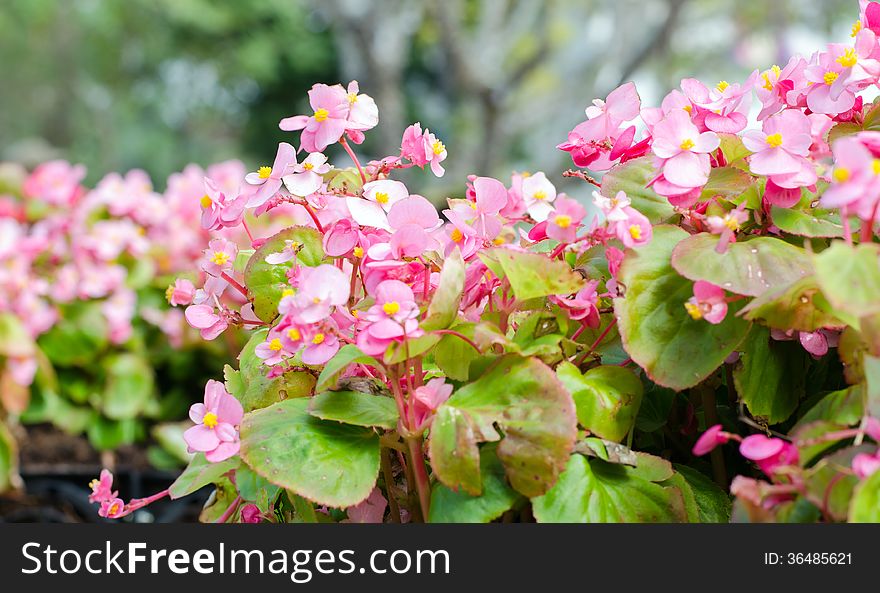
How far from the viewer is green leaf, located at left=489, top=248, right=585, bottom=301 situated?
47cm

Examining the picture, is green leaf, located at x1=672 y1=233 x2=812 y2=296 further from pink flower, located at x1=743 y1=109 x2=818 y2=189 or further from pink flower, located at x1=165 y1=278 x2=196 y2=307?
pink flower, located at x1=165 y1=278 x2=196 y2=307

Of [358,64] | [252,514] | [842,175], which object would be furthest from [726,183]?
[358,64]

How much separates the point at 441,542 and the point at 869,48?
1.24ft

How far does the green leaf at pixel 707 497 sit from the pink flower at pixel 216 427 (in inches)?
9.7

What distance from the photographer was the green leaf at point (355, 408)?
0.47m

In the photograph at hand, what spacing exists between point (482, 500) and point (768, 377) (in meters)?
0.18

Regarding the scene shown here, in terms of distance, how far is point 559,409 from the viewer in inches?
16.9

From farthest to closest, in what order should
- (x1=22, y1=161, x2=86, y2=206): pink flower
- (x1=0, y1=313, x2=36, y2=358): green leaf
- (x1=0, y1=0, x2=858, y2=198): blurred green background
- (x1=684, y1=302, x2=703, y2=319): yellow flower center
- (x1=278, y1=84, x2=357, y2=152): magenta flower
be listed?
1. (x1=0, y1=0, x2=858, y2=198): blurred green background
2. (x1=22, y1=161, x2=86, y2=206): pink flower
3. (x1=0, y1=313, x2=36, y2=358): green leaf
4. (x1=278, y1=84, x2=357, y2=152): magenta flower
5. (x1=684, y1=302, x2=703, y2=319): yellow flower center

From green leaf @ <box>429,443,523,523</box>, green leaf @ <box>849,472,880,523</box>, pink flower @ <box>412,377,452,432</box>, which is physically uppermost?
pink flower @ <box>412,377,452,432</box>

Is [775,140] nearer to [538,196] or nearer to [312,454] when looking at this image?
[538,196]

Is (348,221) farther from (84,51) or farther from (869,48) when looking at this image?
(84,51)

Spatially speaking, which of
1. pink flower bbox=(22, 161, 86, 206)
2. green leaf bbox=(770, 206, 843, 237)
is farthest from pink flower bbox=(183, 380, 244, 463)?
pink flower bbox=(22, 161, 86, 206)

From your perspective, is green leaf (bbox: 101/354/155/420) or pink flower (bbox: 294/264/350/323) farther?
green leaf (bbox: 101/354/155/420)

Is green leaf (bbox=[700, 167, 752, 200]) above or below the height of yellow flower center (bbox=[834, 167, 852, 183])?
above
